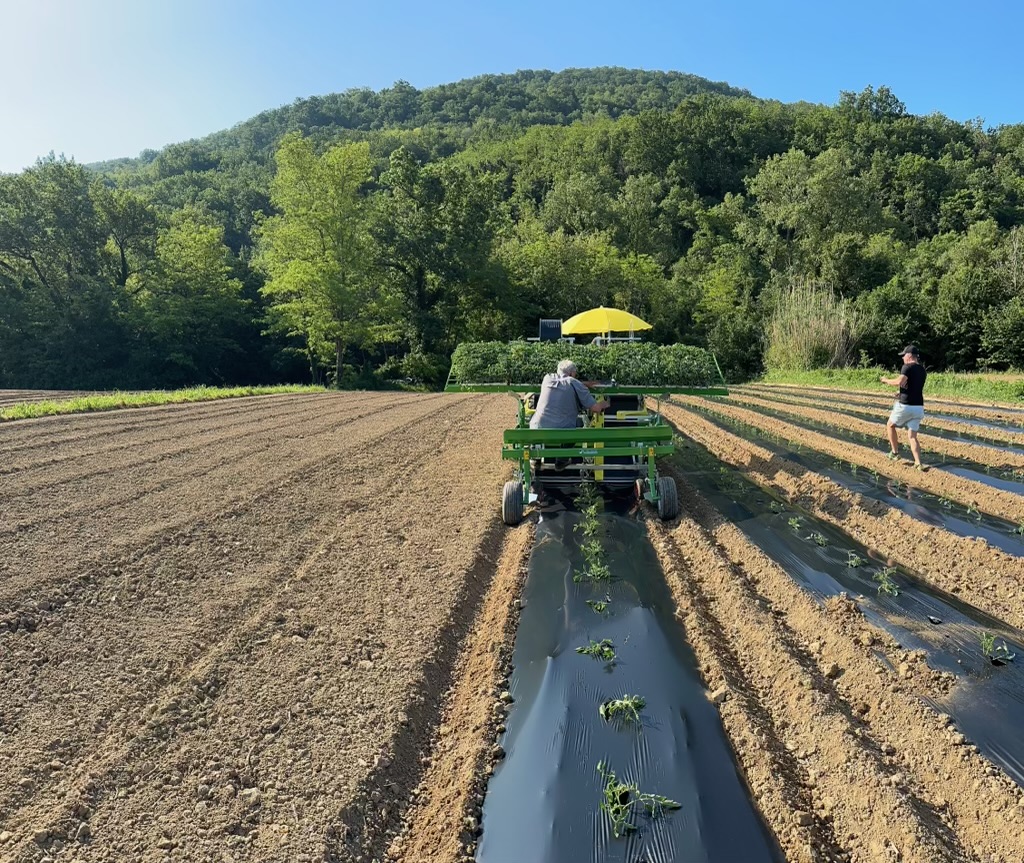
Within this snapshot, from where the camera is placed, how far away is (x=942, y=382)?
2112 cm

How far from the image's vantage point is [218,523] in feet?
23.6

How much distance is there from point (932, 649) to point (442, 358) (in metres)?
33.4

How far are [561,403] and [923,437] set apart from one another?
8949mm

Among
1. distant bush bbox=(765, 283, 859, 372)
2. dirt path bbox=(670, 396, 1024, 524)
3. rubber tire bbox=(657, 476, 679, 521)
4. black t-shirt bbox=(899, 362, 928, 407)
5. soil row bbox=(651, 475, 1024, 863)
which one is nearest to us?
soil row bbox=(651, 475, 1024, 863)

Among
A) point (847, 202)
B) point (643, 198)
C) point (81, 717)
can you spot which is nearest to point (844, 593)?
point (81, 717)

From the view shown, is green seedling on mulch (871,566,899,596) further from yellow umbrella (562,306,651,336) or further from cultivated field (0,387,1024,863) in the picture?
yellow umbrella (562,306,651,336)

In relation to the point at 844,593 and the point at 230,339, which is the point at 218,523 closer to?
the point at 844,593

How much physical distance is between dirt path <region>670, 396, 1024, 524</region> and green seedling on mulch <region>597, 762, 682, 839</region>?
22.2ft

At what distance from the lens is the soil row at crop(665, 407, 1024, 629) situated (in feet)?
17.6

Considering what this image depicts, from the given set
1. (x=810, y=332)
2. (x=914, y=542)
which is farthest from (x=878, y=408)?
(x=810, y=332)

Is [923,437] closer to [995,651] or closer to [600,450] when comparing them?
[600,450]

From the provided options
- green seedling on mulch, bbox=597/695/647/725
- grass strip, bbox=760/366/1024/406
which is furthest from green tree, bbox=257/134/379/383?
green seedling on mulch, bbox=597/695/647/725

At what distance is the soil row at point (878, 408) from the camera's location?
11789mm

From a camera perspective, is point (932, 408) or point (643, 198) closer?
point (932, 408)
